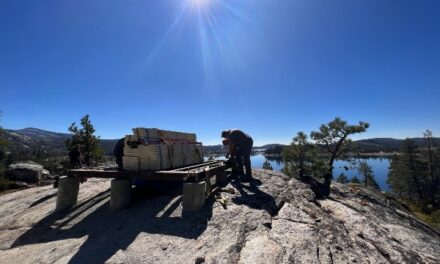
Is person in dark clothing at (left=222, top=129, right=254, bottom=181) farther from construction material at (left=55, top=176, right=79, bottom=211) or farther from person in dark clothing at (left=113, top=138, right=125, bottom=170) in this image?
construction material at (left=55, top=176, right=79, bottom=211)

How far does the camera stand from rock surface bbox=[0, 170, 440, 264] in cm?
499

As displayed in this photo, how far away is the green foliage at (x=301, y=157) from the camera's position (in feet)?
120

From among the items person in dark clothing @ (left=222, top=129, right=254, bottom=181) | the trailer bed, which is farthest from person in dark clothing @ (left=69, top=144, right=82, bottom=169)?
person in dark clothing @ (left=222, top=129, right=254, bottom=181)

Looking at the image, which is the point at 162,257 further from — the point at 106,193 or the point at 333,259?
the point at 106,193

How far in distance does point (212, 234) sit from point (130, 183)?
12.9 ft

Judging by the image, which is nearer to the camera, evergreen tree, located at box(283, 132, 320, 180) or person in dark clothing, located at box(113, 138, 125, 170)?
person in dark clothing, located at box(113, 138, 125, 170)

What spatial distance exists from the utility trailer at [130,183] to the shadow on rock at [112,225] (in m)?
0.32

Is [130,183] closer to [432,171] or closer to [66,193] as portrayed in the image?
[66,193]

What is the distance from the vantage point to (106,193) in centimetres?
1023

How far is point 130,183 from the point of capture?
8.30 metres

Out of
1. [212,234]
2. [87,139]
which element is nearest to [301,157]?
[87,139]

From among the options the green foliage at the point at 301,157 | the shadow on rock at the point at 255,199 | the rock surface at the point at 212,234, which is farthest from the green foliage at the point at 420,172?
the shadow on rock at the point at 255,199

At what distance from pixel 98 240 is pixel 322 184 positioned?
37.9 feet

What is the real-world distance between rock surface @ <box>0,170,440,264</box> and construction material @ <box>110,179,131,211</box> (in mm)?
288
